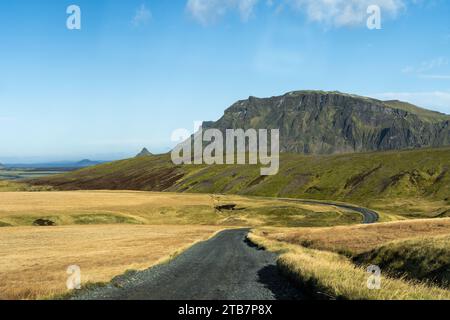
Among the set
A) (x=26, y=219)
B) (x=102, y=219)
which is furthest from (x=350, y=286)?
(x=102, y=219)

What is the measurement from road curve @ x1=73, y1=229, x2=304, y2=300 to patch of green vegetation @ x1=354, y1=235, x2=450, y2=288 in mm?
6765

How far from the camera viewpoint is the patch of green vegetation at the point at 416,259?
71.4 feet

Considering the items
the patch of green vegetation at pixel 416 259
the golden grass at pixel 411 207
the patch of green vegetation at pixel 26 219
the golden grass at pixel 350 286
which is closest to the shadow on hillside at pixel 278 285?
the golden grass at pixel 350 286

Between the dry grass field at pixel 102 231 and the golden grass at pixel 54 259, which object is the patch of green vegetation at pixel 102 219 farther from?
the golden grass at pixel 54 259

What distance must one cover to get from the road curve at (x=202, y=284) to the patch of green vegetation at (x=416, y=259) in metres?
6.76

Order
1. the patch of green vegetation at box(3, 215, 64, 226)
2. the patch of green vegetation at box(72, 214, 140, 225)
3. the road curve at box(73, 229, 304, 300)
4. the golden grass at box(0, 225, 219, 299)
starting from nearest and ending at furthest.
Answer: the road curve at box(73, 229, 304, 300) → the golden grass at box(0, 225, 219, 299) → the patch of green vegetation at box(3, 215, 64, 226) → the patch of green vegetation at box(72, 214, 140, 225)

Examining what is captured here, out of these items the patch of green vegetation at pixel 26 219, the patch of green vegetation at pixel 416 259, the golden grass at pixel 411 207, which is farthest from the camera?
the golden grass at pixel 411 207

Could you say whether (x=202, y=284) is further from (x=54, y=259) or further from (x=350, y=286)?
(x=54, y=259)

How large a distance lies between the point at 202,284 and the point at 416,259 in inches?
499

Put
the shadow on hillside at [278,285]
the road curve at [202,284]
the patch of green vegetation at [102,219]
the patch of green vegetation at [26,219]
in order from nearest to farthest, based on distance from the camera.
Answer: the shadow on hillside at [278,285]
the road curve at [202,284]
the patch of green vegetation at [26,219]
the patch of green vegetation at [102,219]

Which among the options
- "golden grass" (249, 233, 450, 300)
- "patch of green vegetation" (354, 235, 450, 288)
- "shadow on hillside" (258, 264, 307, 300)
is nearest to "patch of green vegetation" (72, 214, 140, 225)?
"shadow on hillside" (258, 264, 307, 300)

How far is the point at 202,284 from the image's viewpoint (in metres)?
20.9

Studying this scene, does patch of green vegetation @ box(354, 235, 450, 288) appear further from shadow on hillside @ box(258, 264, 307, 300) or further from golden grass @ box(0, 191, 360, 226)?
golden grass @ box(0, 191, 360, 226)

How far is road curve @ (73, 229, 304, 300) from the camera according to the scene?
1769 cm
